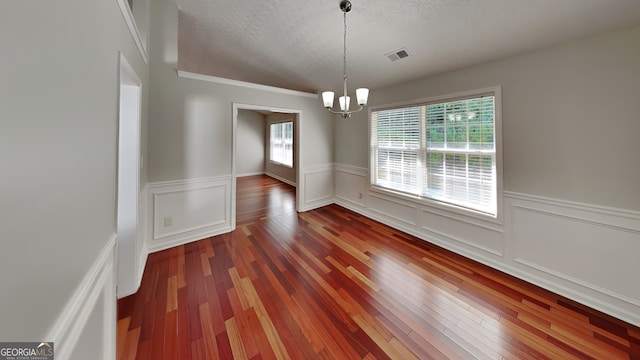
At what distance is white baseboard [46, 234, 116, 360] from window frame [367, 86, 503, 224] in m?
3.38

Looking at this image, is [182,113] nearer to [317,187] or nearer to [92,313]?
[92,313]

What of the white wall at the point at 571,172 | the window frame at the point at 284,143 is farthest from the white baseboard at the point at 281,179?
the white wall at the point at 571,172

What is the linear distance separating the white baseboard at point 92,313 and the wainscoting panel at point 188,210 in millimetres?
1784

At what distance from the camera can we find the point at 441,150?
9.90 ft

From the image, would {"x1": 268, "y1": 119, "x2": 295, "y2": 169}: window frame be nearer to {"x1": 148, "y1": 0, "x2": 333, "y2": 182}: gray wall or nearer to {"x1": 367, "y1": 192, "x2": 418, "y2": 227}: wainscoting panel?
{"x1": 148, "y1": 0, "x2": 333, "y2": 182}: gray wall

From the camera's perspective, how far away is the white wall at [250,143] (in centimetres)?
790

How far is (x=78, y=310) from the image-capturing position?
2.55ft

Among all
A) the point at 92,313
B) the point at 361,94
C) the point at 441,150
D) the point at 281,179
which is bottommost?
the point at 92,313

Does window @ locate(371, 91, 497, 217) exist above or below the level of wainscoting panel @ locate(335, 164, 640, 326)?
above

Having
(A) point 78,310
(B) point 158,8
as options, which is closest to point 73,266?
(A) point 78,310

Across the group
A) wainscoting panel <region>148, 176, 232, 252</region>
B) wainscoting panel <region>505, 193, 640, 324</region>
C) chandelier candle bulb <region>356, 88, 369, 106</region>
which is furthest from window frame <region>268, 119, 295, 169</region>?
wainscoting panel <region>505, 193, 640, 324</region>

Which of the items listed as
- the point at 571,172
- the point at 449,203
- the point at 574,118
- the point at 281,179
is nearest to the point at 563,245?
the point at 571,172

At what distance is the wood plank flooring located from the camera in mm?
1535

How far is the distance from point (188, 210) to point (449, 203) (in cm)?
365
